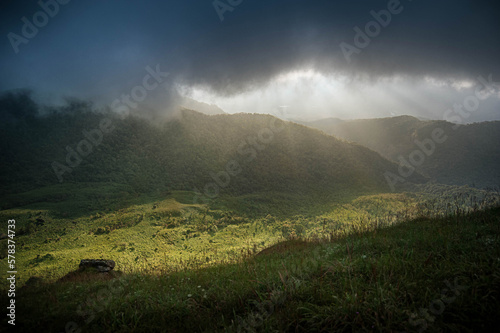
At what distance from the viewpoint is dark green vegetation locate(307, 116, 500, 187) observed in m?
50.8

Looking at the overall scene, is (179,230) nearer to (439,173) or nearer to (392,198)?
(392,198)

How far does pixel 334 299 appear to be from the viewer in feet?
9.24

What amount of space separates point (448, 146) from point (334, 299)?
8219cm

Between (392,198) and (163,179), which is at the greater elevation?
(163,179)

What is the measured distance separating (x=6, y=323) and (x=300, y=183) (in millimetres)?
38183

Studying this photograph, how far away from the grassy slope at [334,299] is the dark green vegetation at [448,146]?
59.8 meters

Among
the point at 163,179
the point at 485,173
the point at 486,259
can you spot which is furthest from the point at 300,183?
the point at 485,173

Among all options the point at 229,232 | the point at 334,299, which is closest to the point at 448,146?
the point at 229,232

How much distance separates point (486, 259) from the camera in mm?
3061

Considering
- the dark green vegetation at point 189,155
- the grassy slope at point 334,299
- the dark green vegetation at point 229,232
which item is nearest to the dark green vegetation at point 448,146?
the dark green vegetation at point 229,232

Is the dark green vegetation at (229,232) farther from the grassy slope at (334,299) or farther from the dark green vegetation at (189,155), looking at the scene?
the dark green vegetation at (189,155)

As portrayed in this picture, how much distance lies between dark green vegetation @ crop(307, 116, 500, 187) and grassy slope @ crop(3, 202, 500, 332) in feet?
196

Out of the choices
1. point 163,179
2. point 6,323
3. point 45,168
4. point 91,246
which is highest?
point 45,168

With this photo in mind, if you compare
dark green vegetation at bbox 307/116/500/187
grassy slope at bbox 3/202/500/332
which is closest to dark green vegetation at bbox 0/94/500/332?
grassy slope at bbox 3/202/500/332
